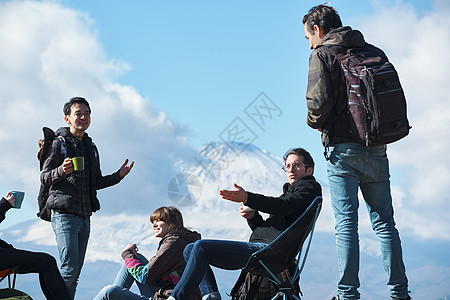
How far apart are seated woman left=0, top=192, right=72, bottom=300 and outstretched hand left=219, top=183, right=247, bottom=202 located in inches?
73.4

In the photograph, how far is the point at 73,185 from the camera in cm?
580

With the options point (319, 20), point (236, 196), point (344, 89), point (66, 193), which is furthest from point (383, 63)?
point (66, 193)

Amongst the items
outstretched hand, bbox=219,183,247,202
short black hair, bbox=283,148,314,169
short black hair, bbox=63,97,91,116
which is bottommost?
outstretched hand, bbox=219,183,247,202

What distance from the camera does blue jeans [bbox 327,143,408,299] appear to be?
174 inches

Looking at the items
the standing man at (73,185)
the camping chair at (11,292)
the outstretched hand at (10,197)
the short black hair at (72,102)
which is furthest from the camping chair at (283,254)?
the short black hair at (72,102)

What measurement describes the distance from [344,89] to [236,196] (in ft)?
4.50

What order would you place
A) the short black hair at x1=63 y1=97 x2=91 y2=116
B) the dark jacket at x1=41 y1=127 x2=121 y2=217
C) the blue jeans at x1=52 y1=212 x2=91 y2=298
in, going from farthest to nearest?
1. the short black hair at x1=63 y1=97 x2=91 y2=116
2. the dark jacket at x1=41 y1=127 x2=121 y2=217
3. the blue jeans at x1=52 y1=212 x2=91 y2=298

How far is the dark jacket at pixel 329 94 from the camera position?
455cm

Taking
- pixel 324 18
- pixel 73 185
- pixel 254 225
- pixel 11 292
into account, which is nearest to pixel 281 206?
pixel 254 225

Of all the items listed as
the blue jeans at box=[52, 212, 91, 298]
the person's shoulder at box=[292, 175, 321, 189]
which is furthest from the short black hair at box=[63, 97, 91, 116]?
the person's shoulder at box=[292, 175, 321, 189]

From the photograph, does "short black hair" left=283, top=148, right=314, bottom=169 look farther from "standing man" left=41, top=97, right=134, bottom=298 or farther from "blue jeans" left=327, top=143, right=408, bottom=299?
"standing man" left=41, top=97, right=134, bottom=298

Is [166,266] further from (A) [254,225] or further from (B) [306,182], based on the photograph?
(B) [306,182]

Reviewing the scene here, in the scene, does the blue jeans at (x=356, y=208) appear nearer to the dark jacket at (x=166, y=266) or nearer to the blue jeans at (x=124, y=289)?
the dark jacket at (x=166, y=266)

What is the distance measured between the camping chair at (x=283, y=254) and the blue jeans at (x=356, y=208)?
0.84 ft
